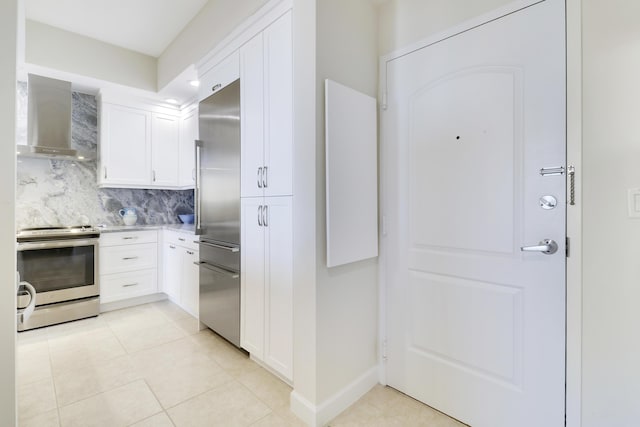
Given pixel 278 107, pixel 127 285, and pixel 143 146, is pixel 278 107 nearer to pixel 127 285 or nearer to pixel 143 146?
pixel 143 146

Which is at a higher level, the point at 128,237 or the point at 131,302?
the point at 128,237

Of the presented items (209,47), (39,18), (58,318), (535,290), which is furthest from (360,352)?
(39,18)

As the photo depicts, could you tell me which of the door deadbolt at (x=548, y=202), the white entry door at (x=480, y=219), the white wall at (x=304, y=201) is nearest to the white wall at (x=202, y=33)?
the white wall at (x=304, y=201)

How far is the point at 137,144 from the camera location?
352 cm

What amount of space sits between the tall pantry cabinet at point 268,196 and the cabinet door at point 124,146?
83.1 inches

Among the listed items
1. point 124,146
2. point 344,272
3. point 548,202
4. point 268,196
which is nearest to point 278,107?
point 268,196

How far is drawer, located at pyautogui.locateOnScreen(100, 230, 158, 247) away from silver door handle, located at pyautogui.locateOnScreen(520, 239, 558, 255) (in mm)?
3707

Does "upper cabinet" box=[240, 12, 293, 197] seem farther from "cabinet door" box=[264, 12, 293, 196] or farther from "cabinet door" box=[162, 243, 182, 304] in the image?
"cabinet door" box=[162, 243, 182, 304]

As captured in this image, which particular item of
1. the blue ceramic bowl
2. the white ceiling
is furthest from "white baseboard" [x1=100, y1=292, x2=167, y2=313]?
the white ceiling

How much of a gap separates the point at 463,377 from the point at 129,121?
4.13 m

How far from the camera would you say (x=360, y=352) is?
181 cm

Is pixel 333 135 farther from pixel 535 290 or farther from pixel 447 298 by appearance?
pixel 535 290

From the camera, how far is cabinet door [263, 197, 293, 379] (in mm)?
1807

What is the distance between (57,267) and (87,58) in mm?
2181
